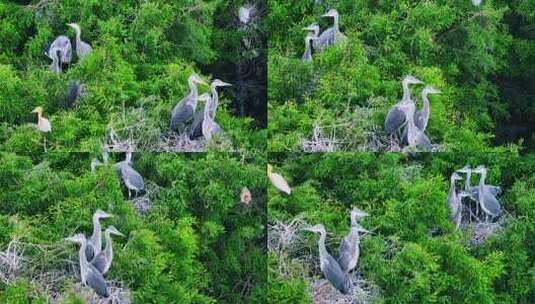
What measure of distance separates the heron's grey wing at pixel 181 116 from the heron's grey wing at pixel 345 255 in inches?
26.9

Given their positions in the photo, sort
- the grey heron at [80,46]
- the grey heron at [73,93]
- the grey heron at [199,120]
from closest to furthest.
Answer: the grey heron at [199,120], the grey heron at [73,93], the grey heron at [80,46]

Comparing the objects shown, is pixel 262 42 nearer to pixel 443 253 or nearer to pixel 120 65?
pixel 120 65

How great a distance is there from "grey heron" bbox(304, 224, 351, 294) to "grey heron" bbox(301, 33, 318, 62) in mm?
706

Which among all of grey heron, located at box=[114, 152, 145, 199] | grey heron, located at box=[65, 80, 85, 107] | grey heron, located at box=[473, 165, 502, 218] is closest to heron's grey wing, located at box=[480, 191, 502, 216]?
grey heron, located at box=[473, 165, 502, 218]

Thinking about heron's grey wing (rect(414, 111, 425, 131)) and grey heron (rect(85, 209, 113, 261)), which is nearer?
grey heron (rect(85, 209, 113, 261))

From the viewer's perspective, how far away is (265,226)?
181 inches

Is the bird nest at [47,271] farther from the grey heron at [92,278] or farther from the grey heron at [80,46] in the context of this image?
the grey heron at [80,46]

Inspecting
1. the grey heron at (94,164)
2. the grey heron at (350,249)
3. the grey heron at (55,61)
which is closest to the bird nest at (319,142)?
the grey heron at (350,249)

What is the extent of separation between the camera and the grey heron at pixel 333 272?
4.43 metres

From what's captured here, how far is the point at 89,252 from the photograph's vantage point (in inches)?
175

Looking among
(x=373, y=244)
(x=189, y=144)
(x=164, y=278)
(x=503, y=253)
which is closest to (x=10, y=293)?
(x=164, y=278)

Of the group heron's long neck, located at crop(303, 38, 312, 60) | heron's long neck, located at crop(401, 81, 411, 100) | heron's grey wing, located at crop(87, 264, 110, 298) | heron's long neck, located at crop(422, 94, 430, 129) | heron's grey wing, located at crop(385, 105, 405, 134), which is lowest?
heron's grey wing, located at crop(87, 264, 110, 298)

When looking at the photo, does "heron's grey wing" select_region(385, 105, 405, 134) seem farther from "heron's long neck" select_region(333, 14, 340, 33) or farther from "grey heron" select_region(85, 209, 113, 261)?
"grey heron" select_region(85, 209, 113, 261)

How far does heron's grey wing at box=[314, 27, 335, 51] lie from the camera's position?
4848 mm
